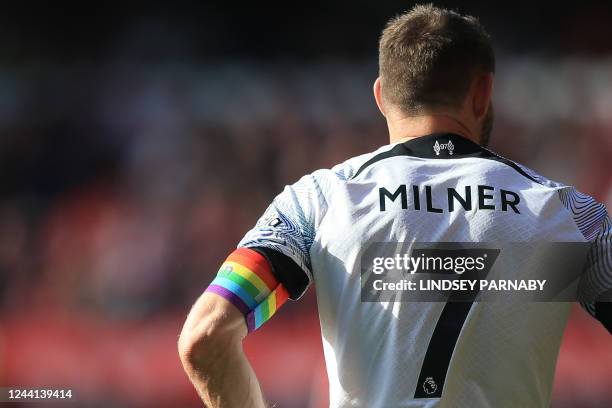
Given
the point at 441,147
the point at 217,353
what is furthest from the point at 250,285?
the point at 441,147

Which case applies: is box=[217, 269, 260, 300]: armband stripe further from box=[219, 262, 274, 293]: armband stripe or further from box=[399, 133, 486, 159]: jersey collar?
box=[399, 133, 486, 159]: jersey collar

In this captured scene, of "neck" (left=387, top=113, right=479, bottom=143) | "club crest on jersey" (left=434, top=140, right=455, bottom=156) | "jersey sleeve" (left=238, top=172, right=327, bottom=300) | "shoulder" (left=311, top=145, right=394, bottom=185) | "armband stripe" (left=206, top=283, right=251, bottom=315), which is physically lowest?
"armband stripe" (left=206, top=283, right=251, bottom=315)

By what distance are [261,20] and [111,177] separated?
1.39 m

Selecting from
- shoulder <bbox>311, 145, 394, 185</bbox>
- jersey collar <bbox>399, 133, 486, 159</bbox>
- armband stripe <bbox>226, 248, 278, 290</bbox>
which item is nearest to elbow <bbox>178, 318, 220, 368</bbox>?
armband stripe <bbox>226, 248, 278, 290</bbox>

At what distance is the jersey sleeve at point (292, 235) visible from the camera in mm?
1330

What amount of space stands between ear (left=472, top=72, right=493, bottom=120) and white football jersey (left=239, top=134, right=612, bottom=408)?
172mm

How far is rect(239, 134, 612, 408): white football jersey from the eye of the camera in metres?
1.31

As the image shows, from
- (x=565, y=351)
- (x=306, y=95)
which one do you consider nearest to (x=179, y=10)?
(x=306, y=95)

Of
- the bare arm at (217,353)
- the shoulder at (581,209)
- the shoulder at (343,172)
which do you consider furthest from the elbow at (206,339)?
the shoulder at (581,209)

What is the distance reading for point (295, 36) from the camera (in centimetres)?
553

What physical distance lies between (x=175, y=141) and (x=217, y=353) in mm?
4227

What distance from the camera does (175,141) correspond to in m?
5.42

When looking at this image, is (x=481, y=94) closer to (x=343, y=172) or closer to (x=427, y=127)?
(x=427, y=127)

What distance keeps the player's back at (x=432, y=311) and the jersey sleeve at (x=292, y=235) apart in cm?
1
